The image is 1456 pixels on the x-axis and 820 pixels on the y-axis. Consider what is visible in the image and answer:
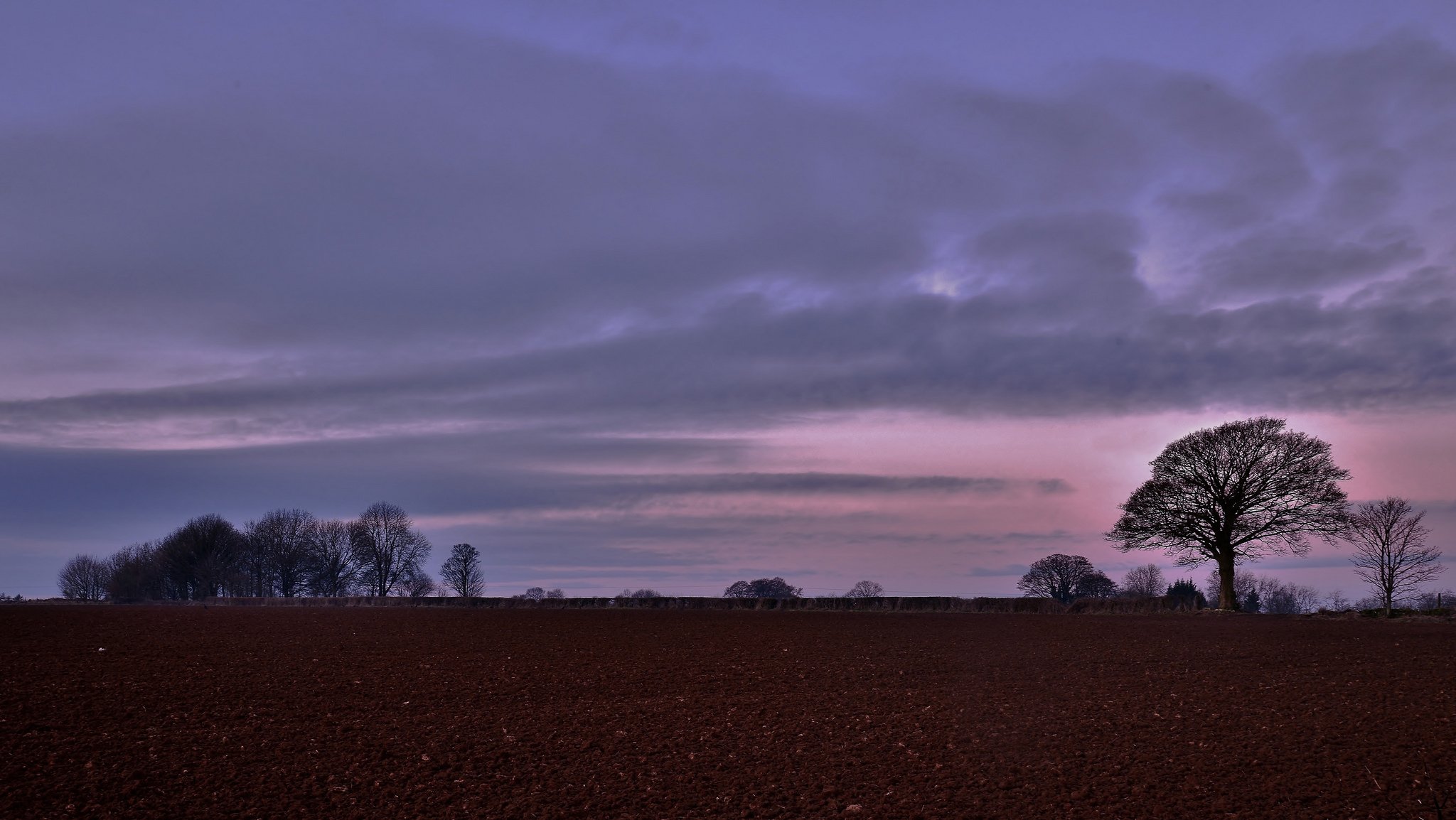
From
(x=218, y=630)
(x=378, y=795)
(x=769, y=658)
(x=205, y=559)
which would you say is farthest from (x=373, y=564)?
(x=378, y=795)

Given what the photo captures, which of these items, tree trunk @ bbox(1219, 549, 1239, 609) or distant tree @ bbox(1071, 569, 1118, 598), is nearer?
tree trunk @ bbox(1219, 549, 1239, 609)

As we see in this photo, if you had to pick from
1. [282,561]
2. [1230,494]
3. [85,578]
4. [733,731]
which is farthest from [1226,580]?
[85,578]

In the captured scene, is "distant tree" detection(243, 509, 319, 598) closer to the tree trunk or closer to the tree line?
the tree line

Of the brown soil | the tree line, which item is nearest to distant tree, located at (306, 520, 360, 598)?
the tree line

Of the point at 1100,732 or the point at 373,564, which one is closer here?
the point at 1100,732

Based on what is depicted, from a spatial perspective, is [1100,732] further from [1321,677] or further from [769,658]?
[769,658]

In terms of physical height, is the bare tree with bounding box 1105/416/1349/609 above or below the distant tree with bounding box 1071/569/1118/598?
above

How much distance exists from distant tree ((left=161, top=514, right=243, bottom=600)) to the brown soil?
86.3 m

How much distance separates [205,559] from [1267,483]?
353 feet

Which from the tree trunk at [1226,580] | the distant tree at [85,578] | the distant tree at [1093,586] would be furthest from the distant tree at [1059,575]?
the distant tree at [85,578]

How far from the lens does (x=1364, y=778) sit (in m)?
11.6

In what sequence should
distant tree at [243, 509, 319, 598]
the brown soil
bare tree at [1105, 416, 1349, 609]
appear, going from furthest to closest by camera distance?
distant tree at [243, 509, 319, 598] < bare tree at [1105, 416, 1349, 609] < the brown soil

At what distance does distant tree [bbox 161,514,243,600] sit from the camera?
10462cm

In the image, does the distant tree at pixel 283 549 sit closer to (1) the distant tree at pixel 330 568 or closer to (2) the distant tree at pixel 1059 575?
(1) the distant tree at pixel 330 568
